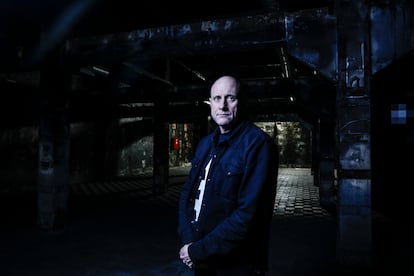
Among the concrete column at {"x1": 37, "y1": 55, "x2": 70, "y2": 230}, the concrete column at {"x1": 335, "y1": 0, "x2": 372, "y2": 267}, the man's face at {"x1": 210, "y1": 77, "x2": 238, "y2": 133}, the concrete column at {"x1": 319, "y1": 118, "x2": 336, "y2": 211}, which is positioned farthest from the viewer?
the concrete column at {"x1": 319, "y1": 118, "x2": 336, "y2": 211}

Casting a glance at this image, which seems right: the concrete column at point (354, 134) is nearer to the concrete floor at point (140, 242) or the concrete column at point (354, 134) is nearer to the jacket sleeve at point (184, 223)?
the concrete floor at point (140, 242)

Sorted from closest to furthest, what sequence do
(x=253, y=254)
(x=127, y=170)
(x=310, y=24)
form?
(x=253, y=254) → (x=310, y=24) → (x=127, y=170)

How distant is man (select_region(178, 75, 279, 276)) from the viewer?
1541 millimetres

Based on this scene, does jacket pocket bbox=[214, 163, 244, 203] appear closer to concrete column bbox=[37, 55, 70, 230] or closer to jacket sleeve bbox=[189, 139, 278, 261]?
jacket sleeve bbox=[189, 139, 278, 261]

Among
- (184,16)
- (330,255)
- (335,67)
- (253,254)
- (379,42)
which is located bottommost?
(330,255)

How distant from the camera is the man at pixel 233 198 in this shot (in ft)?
5.06

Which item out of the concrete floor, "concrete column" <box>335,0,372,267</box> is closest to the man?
the concrete floor

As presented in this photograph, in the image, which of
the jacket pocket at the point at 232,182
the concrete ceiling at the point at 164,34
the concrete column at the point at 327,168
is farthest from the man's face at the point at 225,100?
the concrete column at the point at 327,168

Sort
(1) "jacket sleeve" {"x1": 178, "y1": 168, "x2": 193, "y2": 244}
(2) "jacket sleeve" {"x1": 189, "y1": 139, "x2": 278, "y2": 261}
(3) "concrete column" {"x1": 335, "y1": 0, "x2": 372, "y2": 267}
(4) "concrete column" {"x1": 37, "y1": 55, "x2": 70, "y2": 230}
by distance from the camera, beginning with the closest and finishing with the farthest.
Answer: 1. (2) "jacket sleeve" {"x1": 189, "y1": 139, "x2": 278, "y2": 261}
2. (1) "jacket sleeve" {"x1": 178, "y1": 168, "x2": 193, "y2": 244}
3. (3) "concrete column" {"x1": 335, "y1": 0, "x2": 372, "y2": 267}
4. (4) "concrete column" {"x1": 37, "y1": 55, "x2": 70, "y2": 230}

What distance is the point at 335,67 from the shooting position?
3.76 meters

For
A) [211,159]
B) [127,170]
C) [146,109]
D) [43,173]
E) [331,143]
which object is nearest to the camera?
[211,159]

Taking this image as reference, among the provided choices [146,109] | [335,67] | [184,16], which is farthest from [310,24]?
[146,109]

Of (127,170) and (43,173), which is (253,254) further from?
(127,170)

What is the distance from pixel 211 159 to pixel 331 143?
271 inches
